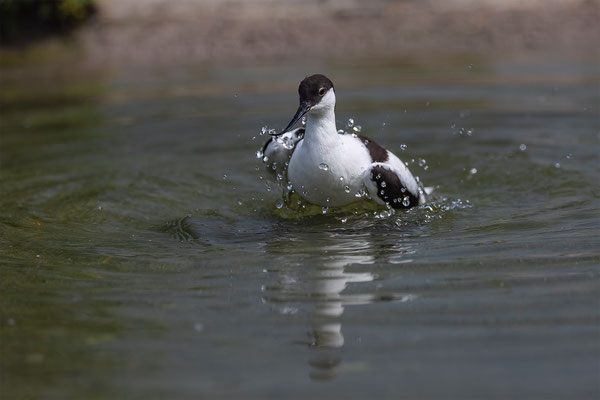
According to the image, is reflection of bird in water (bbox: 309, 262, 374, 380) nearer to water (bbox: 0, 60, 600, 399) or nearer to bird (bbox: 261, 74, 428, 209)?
water (bbox: 0, 60, 600, 399)

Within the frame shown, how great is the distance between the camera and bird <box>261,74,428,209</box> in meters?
5.69

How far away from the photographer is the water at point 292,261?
3.64 meters

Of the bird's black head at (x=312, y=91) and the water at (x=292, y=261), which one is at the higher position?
the bird's black head at (x=312, y=91)

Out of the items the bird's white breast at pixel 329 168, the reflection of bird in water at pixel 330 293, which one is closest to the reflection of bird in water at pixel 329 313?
the reflection of bird in water at pixel 330 293

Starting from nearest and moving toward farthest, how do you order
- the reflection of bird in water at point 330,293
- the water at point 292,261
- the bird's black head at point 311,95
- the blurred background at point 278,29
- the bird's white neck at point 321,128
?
1. the water at point 292,261
2. the reflection of bird in water at point 330,293
3. the bird's black head at point 311,95
4. the bird's white neck at point 321,128
5. the blurred background at point 278,29

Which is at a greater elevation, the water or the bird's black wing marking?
the bird's black wing marking

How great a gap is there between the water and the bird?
235mm

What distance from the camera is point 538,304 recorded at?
4.25 metres

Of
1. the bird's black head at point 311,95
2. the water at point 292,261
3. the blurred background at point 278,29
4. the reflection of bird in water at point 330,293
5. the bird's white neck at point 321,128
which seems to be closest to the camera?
the water at point 292,261

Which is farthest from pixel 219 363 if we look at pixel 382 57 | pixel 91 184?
pixel 382 57

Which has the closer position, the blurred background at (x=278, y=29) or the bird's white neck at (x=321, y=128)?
the bird's white neck at (x=321, y=128)

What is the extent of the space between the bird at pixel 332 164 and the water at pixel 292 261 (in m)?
0.23

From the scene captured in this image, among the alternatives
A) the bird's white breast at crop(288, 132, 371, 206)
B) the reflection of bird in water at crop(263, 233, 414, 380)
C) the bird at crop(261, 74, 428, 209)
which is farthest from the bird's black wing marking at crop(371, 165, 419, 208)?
the reflection of bird in water at crop(263, 233, 414, 380)

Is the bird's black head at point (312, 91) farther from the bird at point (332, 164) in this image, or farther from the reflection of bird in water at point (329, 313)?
the reflection of bird in water at point (329, 313)
